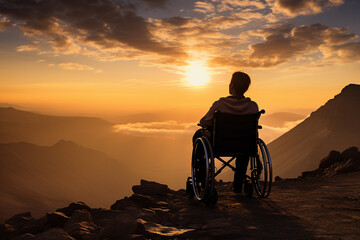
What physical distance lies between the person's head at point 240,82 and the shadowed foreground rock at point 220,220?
170 centimetres

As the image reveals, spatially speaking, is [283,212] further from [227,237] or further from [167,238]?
[167,238]

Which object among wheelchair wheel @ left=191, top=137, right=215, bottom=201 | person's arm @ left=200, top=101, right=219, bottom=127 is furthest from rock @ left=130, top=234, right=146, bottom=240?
person's arm @ left=200, top=101, right=219, bottom=127

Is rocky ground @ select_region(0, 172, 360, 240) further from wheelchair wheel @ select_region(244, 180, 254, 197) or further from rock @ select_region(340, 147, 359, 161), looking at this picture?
rock @ select_region(340, 147, 359, 161)

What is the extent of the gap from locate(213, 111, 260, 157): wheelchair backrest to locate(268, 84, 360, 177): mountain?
69452 millimetres

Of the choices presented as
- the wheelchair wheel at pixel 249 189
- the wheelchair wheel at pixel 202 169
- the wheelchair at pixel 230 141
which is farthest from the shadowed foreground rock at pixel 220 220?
the wheelchair at pixel 230 141

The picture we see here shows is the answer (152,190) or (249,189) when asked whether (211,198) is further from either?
(152,190)

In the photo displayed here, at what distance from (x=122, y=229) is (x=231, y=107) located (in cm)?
230

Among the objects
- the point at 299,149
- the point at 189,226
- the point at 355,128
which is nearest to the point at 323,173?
the point at 189,226

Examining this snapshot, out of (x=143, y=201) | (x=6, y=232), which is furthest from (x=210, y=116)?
(x=6, y=232)

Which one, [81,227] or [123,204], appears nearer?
[81,227]

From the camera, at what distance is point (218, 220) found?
3.80 meters

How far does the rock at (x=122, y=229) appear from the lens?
3.29 m

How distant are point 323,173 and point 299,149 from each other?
85140 mm

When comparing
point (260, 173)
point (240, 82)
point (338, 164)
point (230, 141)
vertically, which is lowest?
point (260, 173)
